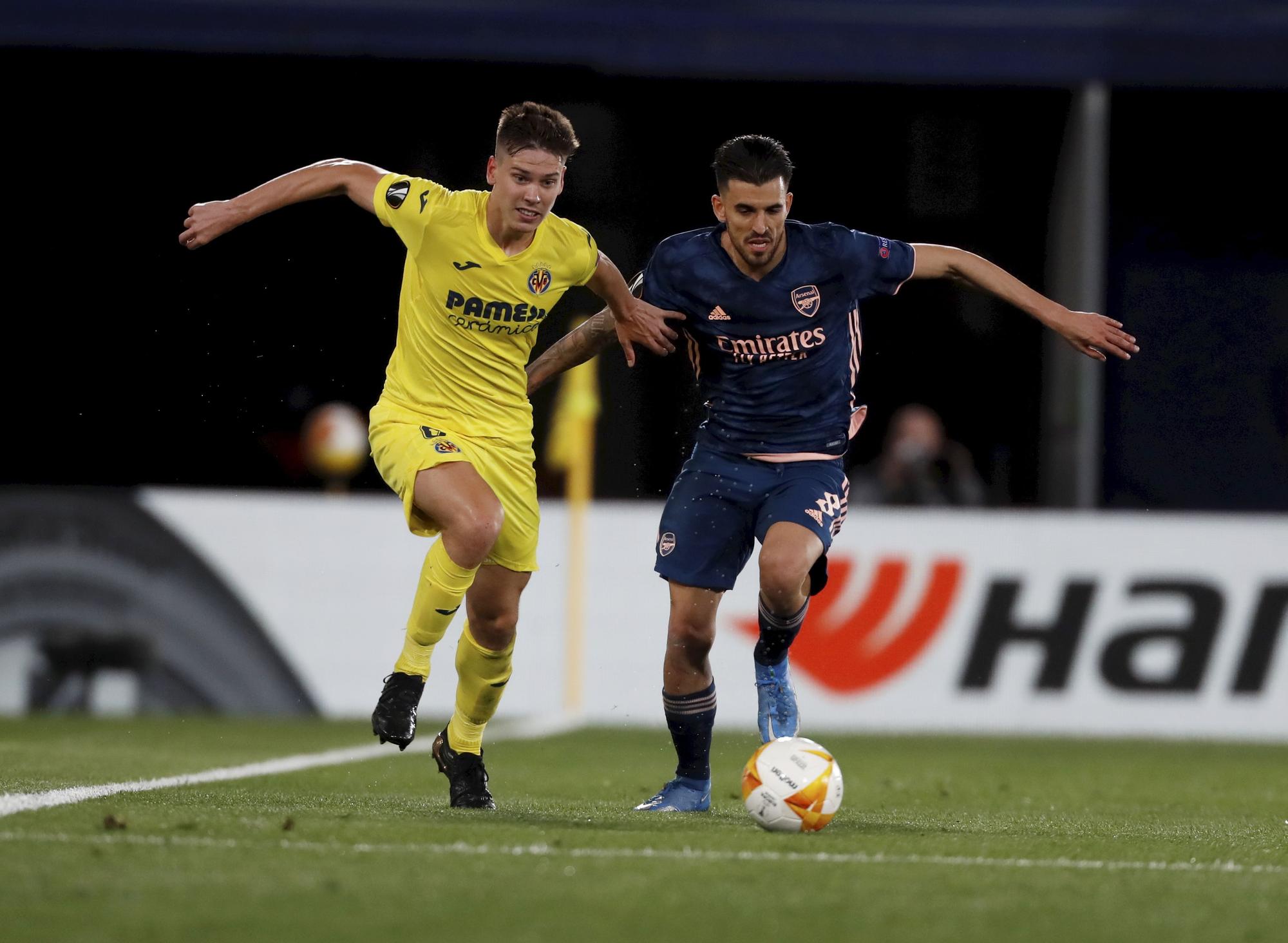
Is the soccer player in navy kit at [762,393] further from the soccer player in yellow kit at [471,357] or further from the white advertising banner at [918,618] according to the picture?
the white advertising banner at [918,618]

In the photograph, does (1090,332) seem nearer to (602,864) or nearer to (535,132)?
(535,132)

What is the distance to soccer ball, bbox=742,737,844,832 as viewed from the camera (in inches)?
→ 225

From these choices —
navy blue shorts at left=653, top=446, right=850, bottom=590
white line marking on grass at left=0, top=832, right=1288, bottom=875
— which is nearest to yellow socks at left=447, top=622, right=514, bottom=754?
navy blue shorts at left=653, top=446, right=850, bottom=590

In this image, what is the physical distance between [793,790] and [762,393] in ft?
5.45

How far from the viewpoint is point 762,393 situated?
6836mm

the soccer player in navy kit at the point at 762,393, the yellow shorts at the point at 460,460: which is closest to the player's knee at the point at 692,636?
the soccer player in navy kit at the point at 762,393

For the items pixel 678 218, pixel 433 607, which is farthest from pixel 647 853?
pixel 678 218

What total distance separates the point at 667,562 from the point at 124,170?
1422 centimetres

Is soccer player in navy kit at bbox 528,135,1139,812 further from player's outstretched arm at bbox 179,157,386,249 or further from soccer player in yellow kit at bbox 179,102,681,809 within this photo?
player's outstretched arm at bbox 179,157,386,249

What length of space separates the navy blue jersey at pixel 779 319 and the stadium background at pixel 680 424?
1.39m

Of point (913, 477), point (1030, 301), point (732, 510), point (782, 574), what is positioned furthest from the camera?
point (913, 477)

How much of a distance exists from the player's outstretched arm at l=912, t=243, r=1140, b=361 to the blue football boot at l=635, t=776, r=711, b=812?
1956 mm

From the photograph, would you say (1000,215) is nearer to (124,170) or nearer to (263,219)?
(263,219)

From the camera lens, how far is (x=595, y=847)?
5.10m
